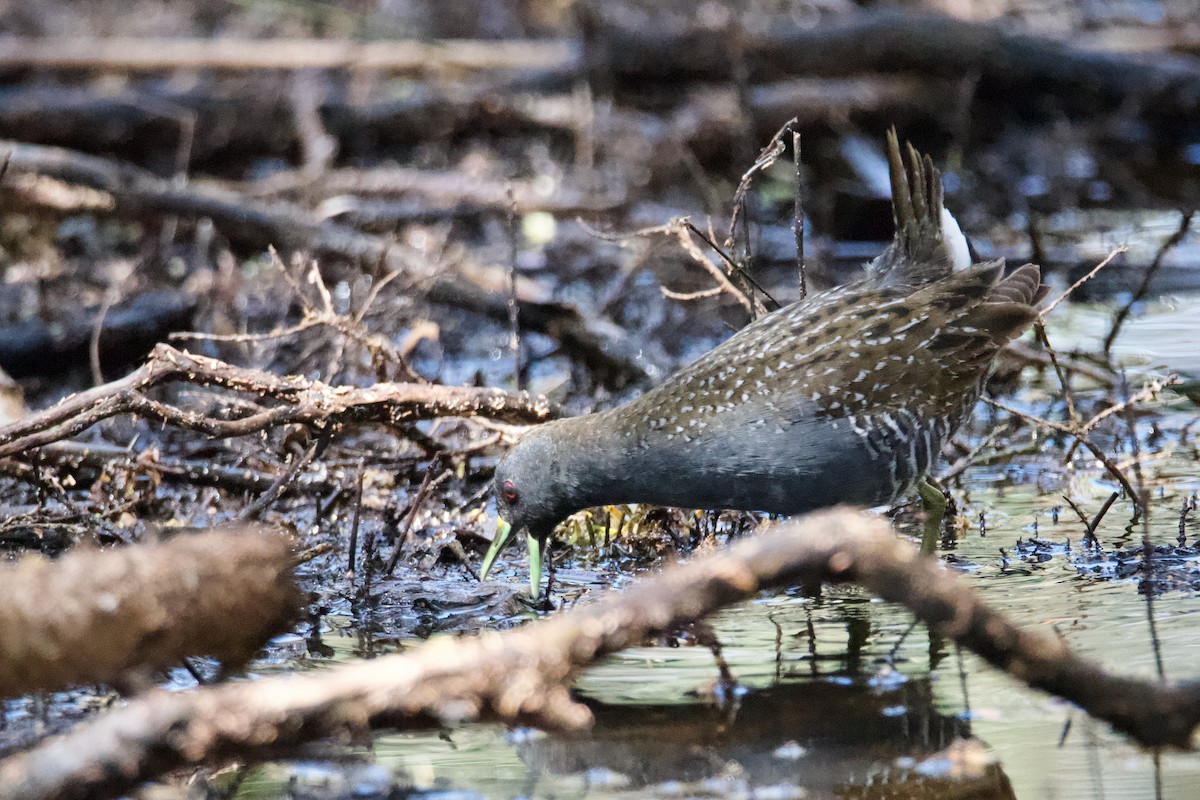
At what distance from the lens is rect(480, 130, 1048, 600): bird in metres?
3.97

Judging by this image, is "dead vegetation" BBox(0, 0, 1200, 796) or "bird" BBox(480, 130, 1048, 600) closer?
"dead vegetation" BBox(0, 0, 1200, 796)

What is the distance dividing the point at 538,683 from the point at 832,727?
3.12ft

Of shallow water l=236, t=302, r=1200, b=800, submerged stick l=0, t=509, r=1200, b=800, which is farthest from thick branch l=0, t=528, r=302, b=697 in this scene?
shallow water l=236, t=302, r=1200, b=800

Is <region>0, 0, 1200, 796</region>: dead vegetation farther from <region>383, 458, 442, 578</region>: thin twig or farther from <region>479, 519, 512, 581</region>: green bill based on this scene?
<region>479, 519, 512, 581</region>: green bill

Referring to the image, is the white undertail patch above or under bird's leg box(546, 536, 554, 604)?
above

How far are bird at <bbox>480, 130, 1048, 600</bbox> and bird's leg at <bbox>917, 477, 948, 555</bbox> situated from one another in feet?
0.70

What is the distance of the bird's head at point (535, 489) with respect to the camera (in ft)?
13.9

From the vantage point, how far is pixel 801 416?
3963 mm

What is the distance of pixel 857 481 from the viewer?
402 centimetres

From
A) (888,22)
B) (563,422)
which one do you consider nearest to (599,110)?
(888,22)

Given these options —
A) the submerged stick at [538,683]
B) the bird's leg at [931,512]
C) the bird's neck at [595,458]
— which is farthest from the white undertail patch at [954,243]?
the submerged stick at [538,683]

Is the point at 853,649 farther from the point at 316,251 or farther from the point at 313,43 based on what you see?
the point at 313,43

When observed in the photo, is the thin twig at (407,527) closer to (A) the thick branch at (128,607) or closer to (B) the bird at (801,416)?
(B) the bird at (801,416)

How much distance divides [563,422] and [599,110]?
18.7 feet
